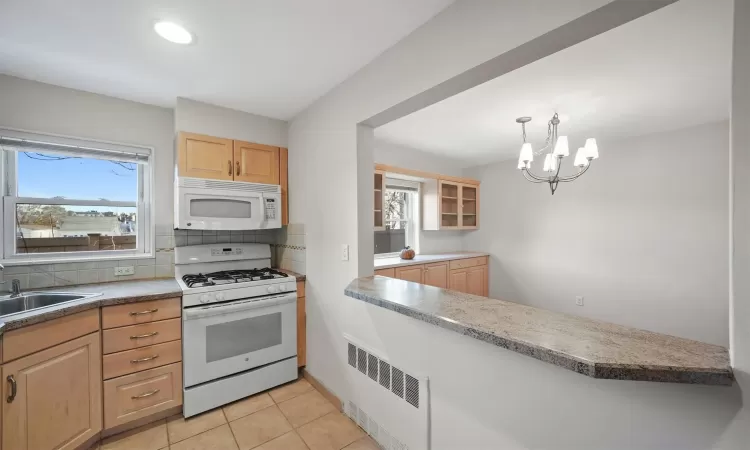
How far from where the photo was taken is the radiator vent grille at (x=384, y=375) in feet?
5.03

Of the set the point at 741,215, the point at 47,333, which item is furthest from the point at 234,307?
the point at 741,215

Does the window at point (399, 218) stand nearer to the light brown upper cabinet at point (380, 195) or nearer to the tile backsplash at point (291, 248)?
the light brown upper cabinet at point (380, 195)

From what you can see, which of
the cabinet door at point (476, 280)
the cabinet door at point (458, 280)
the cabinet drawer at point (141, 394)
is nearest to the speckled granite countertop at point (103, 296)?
the cabinet drawer at point (141, 394)

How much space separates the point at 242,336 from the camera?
7.27 ft

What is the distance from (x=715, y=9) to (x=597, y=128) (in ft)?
5.82

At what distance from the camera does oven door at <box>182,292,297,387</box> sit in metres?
2.04

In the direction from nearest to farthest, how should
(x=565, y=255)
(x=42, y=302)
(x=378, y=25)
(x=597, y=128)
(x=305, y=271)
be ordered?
(x=378, y=25) < (x=42, y=302) < (x=305, y=271) < (x=597, y=128) < (x=565, y=255)

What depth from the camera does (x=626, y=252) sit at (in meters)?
3.31

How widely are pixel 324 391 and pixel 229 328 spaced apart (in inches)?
34.3

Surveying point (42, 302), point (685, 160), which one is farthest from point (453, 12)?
point (685, 160)

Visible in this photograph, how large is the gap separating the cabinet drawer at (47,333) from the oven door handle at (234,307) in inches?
18.9

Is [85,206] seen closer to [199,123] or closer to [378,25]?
[199,123]

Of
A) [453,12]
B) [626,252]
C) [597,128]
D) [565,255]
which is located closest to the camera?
[453,12]

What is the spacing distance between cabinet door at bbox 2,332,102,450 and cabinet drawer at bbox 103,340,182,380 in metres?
0.05
